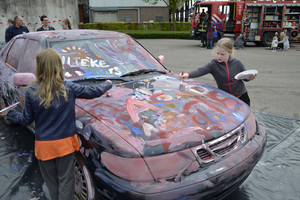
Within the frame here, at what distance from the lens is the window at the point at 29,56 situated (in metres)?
3.19

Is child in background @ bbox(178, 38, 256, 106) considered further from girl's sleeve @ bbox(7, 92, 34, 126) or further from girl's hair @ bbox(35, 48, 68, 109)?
girl's sleeve @ bbox(7, 92, 34, 126)

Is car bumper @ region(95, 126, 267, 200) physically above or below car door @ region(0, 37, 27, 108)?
below

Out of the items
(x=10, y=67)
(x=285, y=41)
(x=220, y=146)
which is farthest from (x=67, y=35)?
(x=285, y=41)

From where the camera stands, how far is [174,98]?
99.0 inches

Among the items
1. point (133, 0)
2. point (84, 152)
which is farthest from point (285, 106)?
point (133, 0)

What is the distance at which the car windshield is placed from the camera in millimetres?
2929

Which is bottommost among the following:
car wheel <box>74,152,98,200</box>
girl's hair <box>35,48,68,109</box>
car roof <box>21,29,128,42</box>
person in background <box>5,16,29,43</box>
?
car wheel <box>74,152,98,200</box>

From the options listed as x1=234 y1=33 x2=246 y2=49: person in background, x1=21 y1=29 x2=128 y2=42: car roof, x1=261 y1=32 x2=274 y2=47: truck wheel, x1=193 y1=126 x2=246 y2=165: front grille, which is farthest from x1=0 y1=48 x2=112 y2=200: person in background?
x1=261 y1=32 x2=274 y2=47: truck wheel

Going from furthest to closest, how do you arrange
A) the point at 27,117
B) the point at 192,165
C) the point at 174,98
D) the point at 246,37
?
the point at 246,37, the point at 174,98, the point at 27,117, the point at 192,165

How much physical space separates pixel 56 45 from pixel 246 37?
17.1m

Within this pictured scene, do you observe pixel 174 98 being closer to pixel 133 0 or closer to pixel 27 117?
pixel 27 117

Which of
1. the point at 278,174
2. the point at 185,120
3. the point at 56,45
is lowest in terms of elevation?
the point at 278,174

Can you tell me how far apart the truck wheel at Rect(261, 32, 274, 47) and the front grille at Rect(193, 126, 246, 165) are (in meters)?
17.4

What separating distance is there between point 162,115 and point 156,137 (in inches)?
11.8
